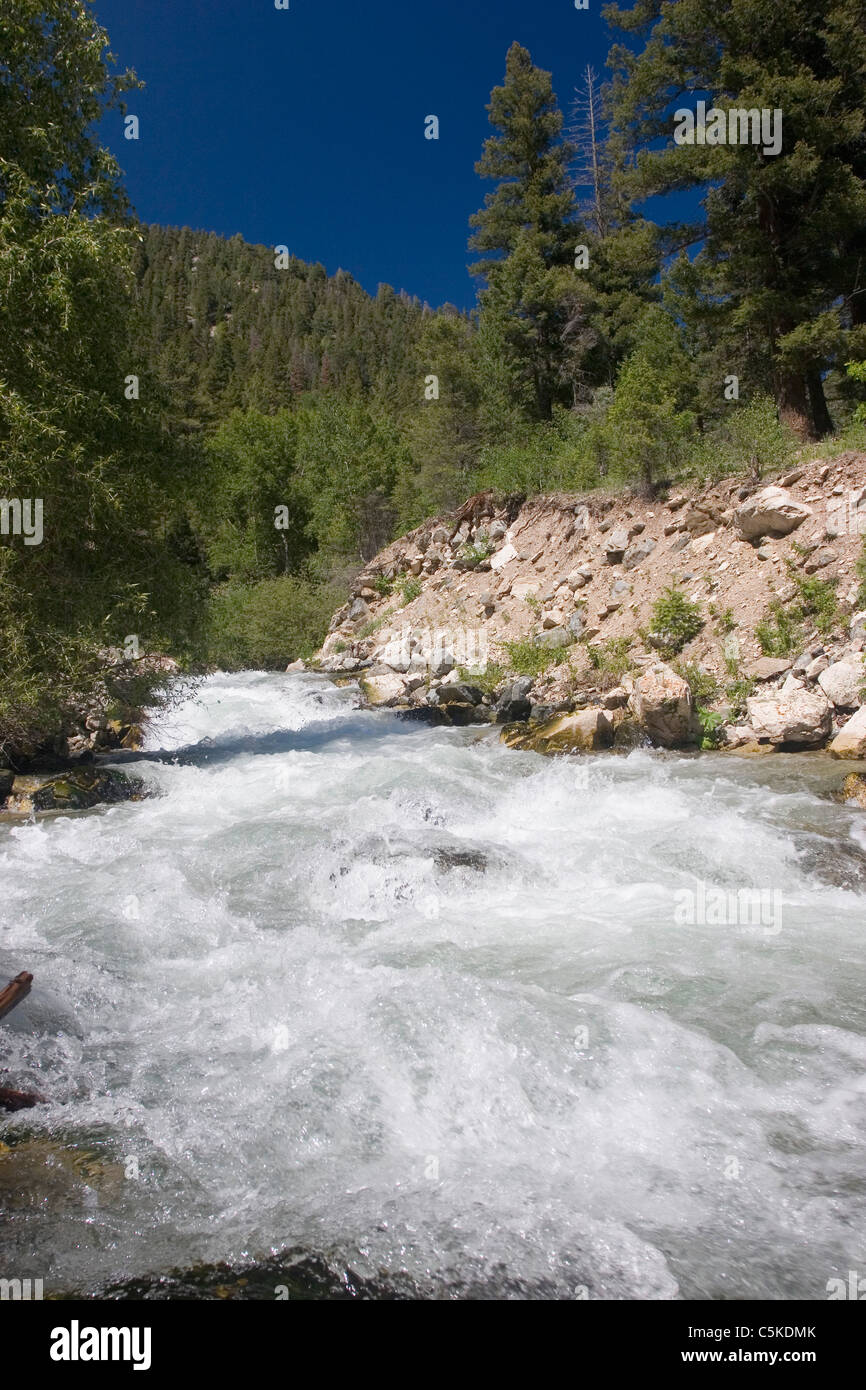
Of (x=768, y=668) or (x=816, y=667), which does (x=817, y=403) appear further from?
(x=816, y=667)

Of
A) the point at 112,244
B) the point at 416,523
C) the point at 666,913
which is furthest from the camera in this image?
the point at 416,523

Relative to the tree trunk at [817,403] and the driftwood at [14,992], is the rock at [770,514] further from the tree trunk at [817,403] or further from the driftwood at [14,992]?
the driftwood at [14,992]

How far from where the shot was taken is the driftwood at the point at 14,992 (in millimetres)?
3770

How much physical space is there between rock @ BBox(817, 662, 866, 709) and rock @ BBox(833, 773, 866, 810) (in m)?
1.82

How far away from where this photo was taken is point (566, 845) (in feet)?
24.7

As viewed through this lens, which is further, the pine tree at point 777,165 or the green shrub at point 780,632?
the pine tree at point 777,165

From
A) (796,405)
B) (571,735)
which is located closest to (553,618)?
(571,735)

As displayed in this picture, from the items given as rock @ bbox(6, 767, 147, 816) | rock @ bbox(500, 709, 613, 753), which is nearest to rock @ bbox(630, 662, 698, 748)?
rock @ bbox(500, 709, 613, 753)

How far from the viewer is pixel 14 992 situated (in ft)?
12.7

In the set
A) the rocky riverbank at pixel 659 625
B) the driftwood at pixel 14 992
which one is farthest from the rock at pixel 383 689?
the driftwood at pixel 14 992

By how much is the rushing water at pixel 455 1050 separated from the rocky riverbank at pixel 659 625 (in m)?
2.51
